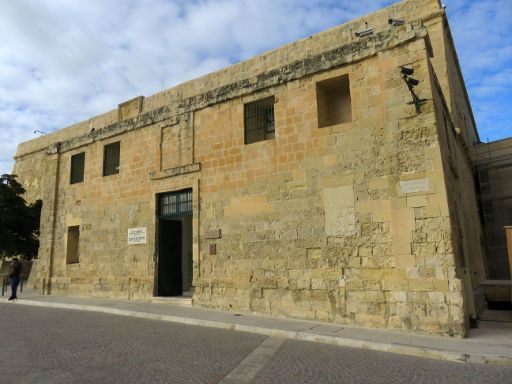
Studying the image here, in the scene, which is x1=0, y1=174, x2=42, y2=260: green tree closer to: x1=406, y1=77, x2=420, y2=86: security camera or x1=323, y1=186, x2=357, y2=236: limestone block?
x1=323, y1=186, x2=357, y2=236: limestone block

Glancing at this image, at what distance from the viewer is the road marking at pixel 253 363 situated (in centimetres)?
445

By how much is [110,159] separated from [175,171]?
136 inches

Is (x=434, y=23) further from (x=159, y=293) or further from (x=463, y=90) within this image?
(x=159, y=293)

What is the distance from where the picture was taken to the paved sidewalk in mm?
5445

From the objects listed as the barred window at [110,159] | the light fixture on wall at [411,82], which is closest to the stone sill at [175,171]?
the barred window at [110,159]

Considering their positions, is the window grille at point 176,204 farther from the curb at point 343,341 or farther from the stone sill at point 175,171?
the curb at point 343,341

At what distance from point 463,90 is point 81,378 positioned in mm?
14879

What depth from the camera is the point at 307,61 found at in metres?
8.83

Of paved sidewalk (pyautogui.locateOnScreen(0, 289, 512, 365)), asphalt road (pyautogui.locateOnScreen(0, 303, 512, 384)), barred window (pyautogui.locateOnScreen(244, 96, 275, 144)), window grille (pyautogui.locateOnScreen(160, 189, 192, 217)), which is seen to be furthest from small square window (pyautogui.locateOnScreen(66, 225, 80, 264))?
barred window (pyautogui.locateOnScreen(244, 96, 275, 144))

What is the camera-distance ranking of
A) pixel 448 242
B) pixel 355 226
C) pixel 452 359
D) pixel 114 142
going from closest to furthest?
pixel 452 359 → pixel 448 242 → pixel 355 226 → pixel 114 142

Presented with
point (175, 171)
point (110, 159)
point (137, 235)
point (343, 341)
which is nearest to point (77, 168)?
point (110, 159)

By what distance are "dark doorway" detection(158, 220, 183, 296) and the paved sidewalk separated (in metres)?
0.97

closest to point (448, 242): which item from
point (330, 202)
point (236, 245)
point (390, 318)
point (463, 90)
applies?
point (390, 318)

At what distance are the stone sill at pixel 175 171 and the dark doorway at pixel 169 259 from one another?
1299 millimetres
